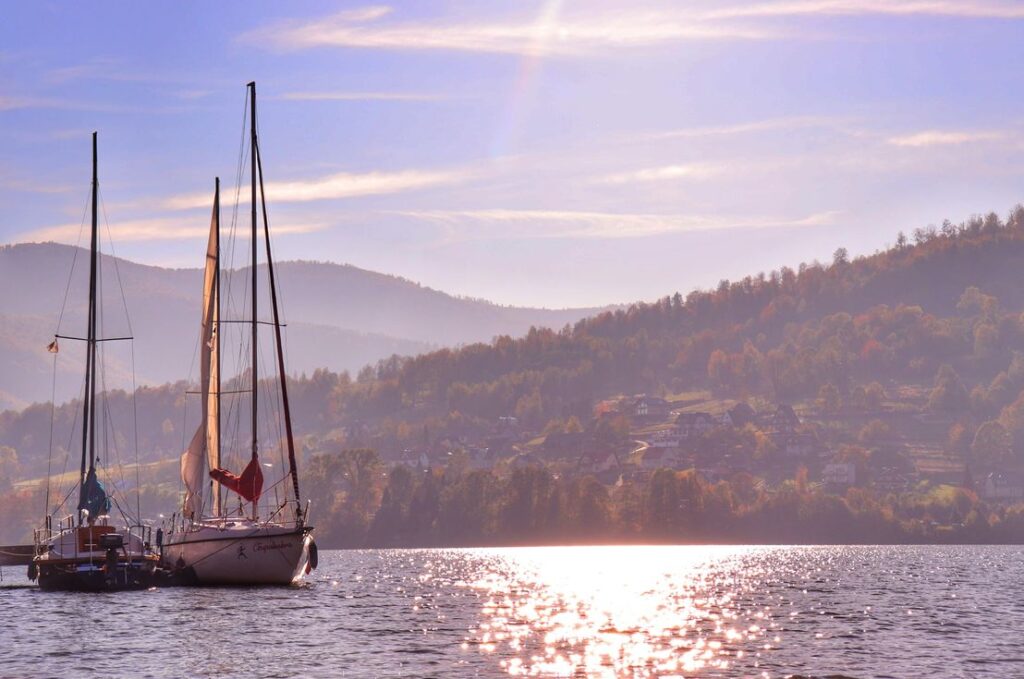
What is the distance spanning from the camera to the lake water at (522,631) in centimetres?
5828

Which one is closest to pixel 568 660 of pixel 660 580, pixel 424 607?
pixel 424 607

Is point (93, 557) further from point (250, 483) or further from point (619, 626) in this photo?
point (619, 626)

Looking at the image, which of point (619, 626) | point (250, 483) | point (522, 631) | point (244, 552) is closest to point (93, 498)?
point (250, 483)

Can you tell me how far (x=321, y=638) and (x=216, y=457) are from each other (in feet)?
121

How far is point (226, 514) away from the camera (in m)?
99.4

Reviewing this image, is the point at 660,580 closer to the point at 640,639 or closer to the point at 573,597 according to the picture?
the point at 573,597

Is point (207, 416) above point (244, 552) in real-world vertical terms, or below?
above

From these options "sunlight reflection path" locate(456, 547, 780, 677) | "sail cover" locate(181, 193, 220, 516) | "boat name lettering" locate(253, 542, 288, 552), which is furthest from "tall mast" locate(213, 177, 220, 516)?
"sunlight reflection path" locate(456, 547, 780, 677)

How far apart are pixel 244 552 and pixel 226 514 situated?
17.4ft

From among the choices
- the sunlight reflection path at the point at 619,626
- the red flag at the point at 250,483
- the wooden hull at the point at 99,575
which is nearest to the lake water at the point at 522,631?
the sunlight reflection path at the point at 619,626

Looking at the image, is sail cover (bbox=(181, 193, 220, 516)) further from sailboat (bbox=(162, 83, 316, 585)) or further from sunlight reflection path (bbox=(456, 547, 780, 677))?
sunlight reflection path (bbox=(456, 547, 780, 677))

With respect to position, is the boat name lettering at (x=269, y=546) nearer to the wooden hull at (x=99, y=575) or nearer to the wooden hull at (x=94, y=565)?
the wooden hull at (x=94, y=565)

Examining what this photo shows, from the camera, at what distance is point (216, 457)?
103938 mm

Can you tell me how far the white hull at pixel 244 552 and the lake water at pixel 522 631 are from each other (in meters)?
→ 1.51
